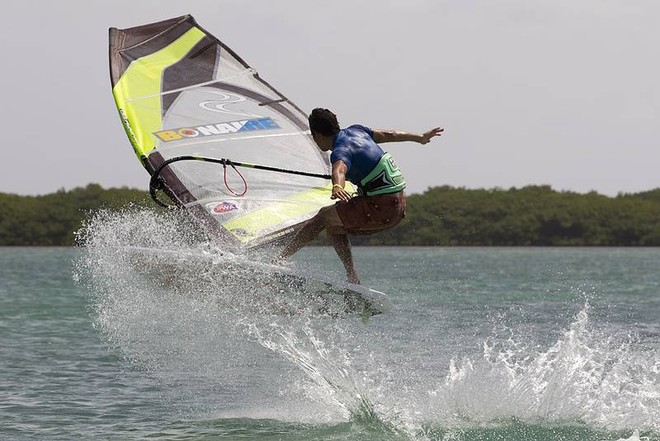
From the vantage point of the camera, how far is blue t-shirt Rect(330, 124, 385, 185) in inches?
330

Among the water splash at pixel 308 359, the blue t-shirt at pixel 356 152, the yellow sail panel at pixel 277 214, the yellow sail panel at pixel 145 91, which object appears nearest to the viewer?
the blue t-shirt at pixel 356 152

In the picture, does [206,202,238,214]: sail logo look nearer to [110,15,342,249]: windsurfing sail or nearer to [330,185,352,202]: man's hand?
[110,15,342,249]: windsurfing sail

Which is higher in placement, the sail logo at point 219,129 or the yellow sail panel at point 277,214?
the sail logo at point 219,129

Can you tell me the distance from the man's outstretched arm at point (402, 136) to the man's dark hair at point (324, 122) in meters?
0.43

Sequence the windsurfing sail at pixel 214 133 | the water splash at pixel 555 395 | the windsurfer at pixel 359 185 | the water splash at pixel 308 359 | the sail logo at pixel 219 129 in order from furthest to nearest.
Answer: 1. the sail logo at pixel 219 129
2. the windsurfing sail at pixel 214 133
3. the water splash at pixel 555 395
4. the water splash at pixel 308 359
5. the windsurfer at pixel 359 185

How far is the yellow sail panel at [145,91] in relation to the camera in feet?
34.4

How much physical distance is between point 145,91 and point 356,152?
3.30 m

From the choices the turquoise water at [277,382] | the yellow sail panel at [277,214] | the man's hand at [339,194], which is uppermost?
the man's hand at [339,194]

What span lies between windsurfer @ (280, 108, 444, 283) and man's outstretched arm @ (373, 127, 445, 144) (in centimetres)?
1

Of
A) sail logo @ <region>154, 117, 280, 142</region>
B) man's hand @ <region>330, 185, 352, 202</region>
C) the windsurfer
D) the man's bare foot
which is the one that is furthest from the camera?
sail logo @ <region>154, 117, 280, 142</region>

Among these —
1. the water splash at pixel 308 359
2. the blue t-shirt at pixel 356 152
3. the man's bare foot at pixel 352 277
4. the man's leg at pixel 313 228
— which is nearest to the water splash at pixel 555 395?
the water splash at pixel 308 359

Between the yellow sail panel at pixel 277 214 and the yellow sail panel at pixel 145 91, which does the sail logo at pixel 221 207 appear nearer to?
the yellow sail panel at pixel 277 214

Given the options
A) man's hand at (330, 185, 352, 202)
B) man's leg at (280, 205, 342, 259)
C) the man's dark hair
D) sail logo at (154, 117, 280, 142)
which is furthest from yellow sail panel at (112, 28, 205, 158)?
man's hand at (330, 185, 352, 202)

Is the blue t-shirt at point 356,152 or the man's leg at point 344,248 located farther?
the man's leg at point 344,248
